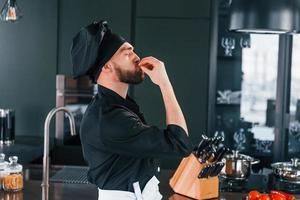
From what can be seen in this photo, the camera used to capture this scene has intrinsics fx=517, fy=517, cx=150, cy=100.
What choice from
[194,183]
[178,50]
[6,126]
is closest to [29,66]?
→ [6,126]

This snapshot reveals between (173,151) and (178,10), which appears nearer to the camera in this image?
(173,151)

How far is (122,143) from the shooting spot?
151 centimetres

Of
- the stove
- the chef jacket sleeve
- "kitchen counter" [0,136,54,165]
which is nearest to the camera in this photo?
the chef jacket sleeve

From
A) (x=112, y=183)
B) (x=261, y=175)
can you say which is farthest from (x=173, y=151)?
(x=261, y=175)

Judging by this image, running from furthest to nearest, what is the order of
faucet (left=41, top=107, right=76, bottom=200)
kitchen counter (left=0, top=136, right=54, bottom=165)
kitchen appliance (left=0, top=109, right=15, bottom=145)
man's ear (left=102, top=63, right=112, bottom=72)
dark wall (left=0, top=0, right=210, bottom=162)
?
1. dark wall (left=0, top=0, right=210, bottom=162)
2. kitchen appliance (left=0, top=109, right=15, bottom=145)
3. kitchen counter (left=0, top=136, right=54, bottom=165)
4. faucet (left=41, top=107, right=76, bottom=200)
5. man's ear (left=102, top=63, right=112, bottom=72)

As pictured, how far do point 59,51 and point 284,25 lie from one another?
7.99ft

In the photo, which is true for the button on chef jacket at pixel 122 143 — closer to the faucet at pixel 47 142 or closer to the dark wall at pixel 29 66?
the faucet at pixel 47 142

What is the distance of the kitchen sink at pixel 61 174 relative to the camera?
8.20 ft

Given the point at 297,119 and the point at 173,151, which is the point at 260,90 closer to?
the point at 297,119

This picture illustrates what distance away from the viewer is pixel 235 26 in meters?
2.19

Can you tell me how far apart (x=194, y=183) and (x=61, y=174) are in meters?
0.77

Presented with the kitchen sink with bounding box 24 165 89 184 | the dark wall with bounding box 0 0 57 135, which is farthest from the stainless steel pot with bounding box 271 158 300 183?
the dark wall with bounding box 0 0 57 135

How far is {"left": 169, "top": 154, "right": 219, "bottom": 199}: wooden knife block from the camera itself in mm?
2201

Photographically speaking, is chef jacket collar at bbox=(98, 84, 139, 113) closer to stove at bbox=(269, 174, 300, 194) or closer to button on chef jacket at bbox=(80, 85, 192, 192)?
button on chef jacket at bbox=(80, 85, 192, 192)
